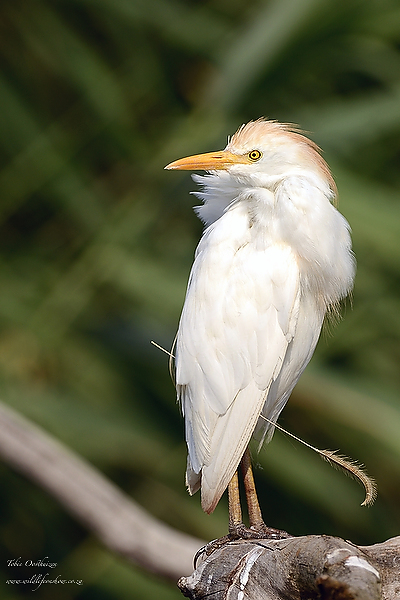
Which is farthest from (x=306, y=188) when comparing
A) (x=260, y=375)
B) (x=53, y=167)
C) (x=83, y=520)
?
(x=53, y=167)

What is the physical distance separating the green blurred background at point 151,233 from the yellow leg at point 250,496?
26cm

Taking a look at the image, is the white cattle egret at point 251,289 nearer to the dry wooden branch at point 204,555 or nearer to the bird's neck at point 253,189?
the bird's neck at point 253,189

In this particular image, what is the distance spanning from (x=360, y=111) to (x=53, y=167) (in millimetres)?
970

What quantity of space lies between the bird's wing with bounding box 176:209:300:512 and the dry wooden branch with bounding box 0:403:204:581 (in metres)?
0.30

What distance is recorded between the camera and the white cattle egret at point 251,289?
1323 millimetres

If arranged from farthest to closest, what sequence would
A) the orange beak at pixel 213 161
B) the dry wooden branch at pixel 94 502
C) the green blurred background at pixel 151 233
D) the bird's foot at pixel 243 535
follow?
the green blurred background at pixel 151 233
the dry wooden branch at pixel 94 502
the orange beak at pixel 213 161
the bird's foot at pixel 243 535

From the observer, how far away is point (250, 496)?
144 centimetres

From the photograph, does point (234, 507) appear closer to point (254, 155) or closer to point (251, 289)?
point (251, 289)

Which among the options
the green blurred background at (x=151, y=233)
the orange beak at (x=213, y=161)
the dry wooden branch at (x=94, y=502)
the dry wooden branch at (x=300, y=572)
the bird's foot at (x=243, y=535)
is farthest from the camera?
the green blurred background at (x=151, y=233)

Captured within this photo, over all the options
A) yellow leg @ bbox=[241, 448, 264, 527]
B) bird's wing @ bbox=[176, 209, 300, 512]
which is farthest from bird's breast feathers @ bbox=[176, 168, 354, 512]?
yellow leg @ bbox=[241, 448, 264, 527]

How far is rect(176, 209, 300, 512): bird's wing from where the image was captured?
1.32m

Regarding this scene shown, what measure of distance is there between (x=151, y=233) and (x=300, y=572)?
169 centimetres

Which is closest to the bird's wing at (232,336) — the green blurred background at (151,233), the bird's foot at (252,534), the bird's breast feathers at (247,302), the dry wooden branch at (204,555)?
the bird's breast feathers at (247,302)

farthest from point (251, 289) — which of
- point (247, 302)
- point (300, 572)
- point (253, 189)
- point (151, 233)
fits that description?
point (151, 233)
